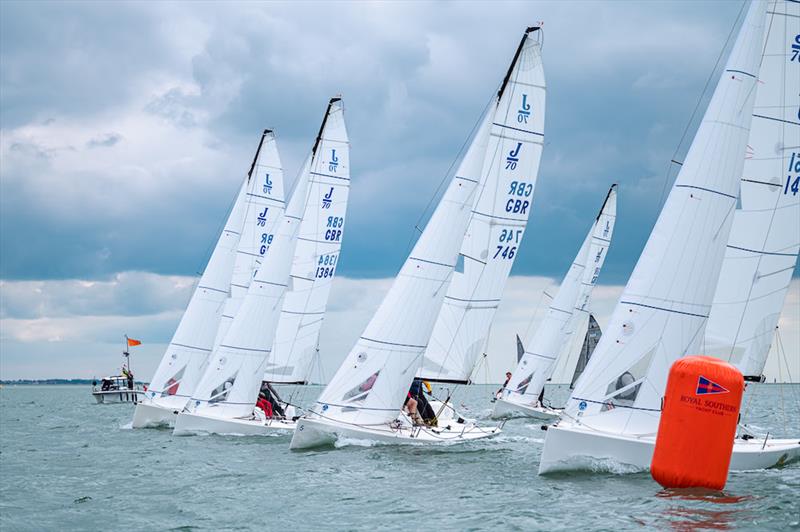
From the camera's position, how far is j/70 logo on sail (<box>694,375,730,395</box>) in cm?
1311

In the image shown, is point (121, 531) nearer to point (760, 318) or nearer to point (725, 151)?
point (725, 151)

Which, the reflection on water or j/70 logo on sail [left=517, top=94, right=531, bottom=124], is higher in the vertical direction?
j/70 logo on sail [left=517, top=94, right=531, bottom=124]

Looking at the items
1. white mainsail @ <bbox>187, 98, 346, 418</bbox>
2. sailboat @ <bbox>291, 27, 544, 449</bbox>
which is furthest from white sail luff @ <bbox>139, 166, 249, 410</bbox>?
sailboat @ <bbox>291, 27, 544, 449</bbox>

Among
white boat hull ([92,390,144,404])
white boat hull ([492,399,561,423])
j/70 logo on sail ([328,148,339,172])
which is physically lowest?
white boat hull ([92,390,144,404])

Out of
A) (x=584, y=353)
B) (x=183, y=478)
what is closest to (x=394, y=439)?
(x=183, y=478)

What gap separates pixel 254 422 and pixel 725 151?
15.3m

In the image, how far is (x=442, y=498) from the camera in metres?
15.0

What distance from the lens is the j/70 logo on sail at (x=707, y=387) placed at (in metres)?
13.1

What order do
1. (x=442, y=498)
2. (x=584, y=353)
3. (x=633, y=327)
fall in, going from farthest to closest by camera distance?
(x=584, y=353), (x=633, y=327), (x=442, y=498)

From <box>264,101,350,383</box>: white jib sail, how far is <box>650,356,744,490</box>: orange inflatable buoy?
1799cm

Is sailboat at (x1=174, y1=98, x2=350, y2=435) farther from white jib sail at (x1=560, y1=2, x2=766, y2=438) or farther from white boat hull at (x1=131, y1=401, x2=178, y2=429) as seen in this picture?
white jib sail at (x1=560, y1=2, x2=766, y2=438)

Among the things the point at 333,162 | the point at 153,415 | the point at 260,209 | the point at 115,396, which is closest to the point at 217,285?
the point at 260,209

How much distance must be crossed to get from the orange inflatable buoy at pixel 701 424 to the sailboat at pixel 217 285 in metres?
20.7

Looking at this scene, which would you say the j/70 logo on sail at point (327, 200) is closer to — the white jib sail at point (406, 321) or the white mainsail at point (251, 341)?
the white mainsail at point (251, 341)
